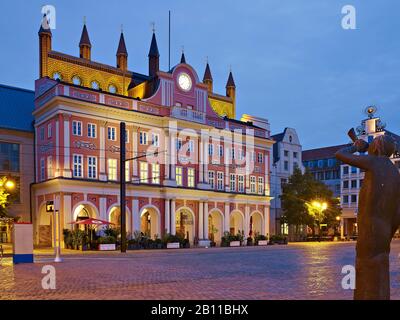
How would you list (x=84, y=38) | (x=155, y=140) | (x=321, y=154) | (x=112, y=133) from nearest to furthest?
1. (x=112, y=133)
2. (x=155, y=140)
3. (x=84, y=38)
4. (x=321, y=154)

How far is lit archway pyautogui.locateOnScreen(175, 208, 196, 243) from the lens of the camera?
1896 inches

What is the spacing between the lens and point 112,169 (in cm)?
4250

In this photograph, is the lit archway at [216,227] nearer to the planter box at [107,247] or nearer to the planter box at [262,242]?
the planter box at [262,242]

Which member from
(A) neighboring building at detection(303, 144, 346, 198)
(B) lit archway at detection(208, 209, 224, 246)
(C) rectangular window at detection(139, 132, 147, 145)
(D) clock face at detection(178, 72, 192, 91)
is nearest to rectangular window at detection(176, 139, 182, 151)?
(C) rectangular window at detection(139, 132, 147, 145)

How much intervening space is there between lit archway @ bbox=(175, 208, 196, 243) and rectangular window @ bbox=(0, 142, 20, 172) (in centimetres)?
1651

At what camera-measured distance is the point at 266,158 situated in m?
57.0

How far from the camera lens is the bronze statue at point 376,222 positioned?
5.98m

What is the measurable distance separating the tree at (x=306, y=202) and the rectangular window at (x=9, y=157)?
102 feet

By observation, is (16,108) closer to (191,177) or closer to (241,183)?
Answer: (191,177)

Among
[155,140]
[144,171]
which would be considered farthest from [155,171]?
[155,140]

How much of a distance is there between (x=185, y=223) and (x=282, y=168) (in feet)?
71.2
